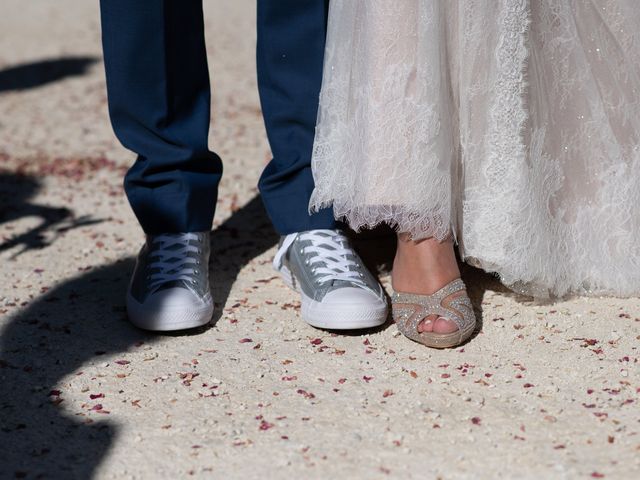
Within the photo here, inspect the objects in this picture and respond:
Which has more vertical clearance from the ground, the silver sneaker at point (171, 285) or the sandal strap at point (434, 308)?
the sandal strap at point (434, 308)

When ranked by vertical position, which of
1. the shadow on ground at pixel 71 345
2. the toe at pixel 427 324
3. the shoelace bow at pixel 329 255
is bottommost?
the shadow on ground at pixel 71 345


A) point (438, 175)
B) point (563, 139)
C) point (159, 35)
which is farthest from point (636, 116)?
point (159, 35)

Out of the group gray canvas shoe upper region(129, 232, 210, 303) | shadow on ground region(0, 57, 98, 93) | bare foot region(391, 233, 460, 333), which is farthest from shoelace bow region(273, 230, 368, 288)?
shadow on ground region(0, 57, 98, 93)

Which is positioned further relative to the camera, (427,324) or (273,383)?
(427,324)

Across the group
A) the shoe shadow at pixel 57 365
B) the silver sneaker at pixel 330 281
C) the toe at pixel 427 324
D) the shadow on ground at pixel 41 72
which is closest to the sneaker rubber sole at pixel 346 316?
the silver sneaker at pixel 330 281

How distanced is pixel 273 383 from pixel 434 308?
0.40m

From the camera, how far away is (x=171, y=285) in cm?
232

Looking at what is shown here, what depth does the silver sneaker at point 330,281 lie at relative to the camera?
87.0 inches

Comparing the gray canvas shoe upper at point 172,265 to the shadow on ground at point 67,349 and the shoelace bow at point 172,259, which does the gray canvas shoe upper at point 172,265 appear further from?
the shadow on ground at point 67,349

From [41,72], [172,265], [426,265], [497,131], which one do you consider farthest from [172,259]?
[41,72]

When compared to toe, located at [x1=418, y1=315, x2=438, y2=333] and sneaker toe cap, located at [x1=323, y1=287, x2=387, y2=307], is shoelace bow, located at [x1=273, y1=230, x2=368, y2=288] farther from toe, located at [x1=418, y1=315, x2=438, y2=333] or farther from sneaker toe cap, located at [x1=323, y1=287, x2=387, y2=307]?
toe, located at [x1=418, y1=315, x2=438, y2=333]

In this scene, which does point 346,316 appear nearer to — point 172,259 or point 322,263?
point 322,263

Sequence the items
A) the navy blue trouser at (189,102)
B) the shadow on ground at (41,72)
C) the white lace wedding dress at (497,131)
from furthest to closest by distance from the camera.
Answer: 1. the shadow on ground at (41,72)
2. the navy blue trouser at (189,102)
3. the white lace wedding dress at (497,131)

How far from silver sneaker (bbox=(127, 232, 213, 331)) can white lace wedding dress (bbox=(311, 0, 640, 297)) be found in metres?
0.37
